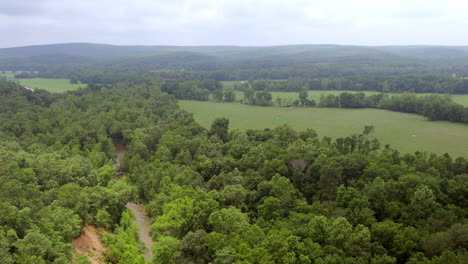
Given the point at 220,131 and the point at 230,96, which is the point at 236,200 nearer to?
the point at 220,131

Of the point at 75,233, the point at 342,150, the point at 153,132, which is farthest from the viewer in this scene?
the point at 153,132

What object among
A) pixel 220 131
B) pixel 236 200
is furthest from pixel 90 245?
pixel 220 131

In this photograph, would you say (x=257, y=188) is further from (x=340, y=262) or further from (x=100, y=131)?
(x=100, y=131)

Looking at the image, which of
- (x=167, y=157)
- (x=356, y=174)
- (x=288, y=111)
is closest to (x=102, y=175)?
(x=167, y=157)

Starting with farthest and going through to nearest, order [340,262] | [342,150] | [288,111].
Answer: [288,111], [342,150], [340,262]

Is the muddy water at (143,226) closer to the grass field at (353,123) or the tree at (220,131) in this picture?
the tree at (220,131)

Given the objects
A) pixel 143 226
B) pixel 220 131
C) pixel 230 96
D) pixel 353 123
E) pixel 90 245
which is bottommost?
pixel 143 226

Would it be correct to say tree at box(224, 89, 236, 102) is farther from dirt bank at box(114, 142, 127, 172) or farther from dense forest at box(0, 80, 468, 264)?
dense forest at box(0, 80, 468, 264)
